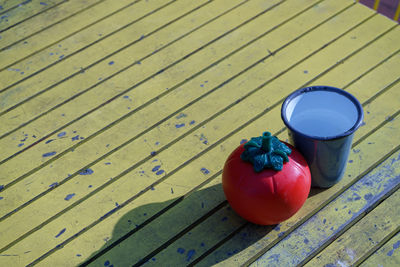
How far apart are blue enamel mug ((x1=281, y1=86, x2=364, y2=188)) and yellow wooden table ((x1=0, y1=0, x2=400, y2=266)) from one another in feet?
0.52

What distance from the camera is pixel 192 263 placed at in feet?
6.47

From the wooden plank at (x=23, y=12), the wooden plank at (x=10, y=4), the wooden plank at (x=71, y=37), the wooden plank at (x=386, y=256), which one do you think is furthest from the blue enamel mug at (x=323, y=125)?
the wooden plank at (x=10, y=4)

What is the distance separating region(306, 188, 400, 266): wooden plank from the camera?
1953 millimetres

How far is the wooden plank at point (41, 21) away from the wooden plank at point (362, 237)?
2.14 m

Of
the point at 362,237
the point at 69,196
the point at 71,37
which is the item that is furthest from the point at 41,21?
the point at 362,237

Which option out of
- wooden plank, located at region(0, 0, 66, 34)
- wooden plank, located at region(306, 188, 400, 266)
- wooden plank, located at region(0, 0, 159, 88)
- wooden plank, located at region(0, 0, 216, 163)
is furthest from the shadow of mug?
wooden plank, located at region(0, 0, 66, 34)

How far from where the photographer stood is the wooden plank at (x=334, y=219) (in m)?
1.97

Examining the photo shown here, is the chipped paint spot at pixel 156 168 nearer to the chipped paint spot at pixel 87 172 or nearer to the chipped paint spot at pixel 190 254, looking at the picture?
the chipped paint spot at pixel 87 172

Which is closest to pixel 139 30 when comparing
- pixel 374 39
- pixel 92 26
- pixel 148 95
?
pixel 92 26

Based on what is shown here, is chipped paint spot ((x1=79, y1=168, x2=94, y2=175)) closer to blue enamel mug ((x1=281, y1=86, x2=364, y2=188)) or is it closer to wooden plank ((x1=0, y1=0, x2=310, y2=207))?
wooden plank ((x1=0, y1=0, x2=310, y2=207))

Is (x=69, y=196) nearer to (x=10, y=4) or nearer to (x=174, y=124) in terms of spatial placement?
(x=174, y=124)

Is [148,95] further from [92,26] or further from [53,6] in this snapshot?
[53,6]

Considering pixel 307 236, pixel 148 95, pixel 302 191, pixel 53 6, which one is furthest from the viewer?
pixel 53 6

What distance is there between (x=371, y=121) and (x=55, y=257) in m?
1.57
